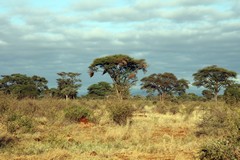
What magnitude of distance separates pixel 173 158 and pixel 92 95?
145 ft

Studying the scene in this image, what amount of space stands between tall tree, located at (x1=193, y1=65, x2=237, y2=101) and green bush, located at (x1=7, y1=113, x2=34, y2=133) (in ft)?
103

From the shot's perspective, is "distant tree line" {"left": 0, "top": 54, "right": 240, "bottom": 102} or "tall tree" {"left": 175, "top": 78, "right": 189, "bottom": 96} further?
"tall tree" {"left": 175, "top": 78, "right": 189, "bottom": 96}

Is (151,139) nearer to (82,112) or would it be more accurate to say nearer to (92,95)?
(82,112)

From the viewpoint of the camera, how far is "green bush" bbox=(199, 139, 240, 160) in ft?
29.1

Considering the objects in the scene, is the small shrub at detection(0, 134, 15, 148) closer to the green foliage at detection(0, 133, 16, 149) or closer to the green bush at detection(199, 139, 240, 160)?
the green foliage at detection(0, 133, 16, 149)

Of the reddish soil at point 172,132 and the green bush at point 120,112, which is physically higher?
the green bush at point 120,112

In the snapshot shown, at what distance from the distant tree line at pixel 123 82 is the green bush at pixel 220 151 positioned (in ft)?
80.7

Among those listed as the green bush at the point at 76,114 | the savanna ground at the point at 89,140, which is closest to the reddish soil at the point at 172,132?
the savanna ground at the point at 89,140

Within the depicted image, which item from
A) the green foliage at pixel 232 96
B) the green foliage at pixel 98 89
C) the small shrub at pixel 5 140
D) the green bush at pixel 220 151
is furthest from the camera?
the green foliage at pixel 98 89

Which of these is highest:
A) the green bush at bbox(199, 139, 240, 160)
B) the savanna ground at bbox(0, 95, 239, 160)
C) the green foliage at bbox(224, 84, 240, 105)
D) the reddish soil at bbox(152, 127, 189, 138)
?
the green foliage at bbox(224, 84, 240, 105)

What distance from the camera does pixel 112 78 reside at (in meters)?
41.5

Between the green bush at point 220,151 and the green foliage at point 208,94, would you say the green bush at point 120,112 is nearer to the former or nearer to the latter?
the green bush at point 220,151

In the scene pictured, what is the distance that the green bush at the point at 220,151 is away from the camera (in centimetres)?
888

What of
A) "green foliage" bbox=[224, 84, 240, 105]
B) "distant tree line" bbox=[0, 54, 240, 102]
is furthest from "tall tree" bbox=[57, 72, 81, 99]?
"green foliage" bbox=[224, 84, 240, 105]
